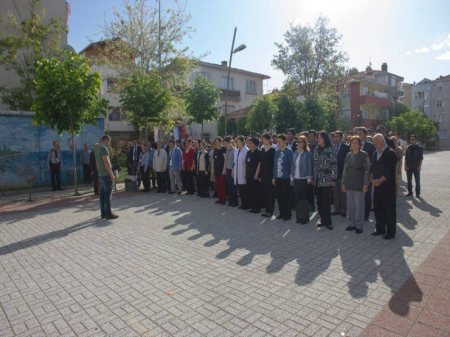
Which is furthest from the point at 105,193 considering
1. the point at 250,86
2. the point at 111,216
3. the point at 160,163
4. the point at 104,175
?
the point at 250,86

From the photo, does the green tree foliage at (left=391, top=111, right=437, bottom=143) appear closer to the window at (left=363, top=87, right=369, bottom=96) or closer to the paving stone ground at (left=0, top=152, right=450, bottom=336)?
the window at (left=363, top=87, right=369, bottom=96)

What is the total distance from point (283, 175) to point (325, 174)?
3.80 feet

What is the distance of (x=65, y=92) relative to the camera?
455 inches

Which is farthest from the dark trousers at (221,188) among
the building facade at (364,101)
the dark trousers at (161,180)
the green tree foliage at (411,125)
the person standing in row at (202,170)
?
the green tree foliage at (411,125)

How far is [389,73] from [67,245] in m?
63.3

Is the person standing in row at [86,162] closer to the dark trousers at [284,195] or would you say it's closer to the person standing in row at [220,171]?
the person standing in row at [220,171]

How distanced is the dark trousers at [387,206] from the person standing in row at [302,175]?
1610 millimetres

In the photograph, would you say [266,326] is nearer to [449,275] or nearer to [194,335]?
[194,335]

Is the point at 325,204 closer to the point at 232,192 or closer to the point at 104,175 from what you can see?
the point at 232,192

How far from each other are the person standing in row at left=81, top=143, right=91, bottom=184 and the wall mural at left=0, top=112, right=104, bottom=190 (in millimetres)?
579

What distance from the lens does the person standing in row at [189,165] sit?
1223 cm

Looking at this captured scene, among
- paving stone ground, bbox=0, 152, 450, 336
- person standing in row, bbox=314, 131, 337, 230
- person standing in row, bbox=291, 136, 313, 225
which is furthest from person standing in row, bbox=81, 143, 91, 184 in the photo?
person standing in row, bbox=314, 131, 337, 230

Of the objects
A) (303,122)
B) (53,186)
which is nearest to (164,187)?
(53,186)

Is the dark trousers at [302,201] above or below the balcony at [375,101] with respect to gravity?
below
